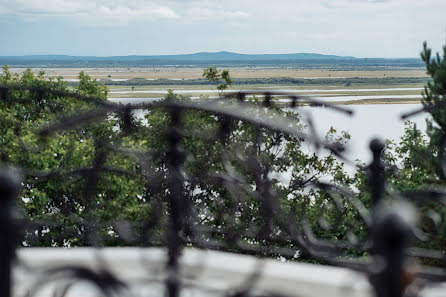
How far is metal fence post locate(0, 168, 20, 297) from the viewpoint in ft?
3.52

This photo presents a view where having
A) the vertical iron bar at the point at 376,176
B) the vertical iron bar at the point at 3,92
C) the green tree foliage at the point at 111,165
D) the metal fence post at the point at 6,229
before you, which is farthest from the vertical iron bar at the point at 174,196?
the green tree foliage at the point at 111,165

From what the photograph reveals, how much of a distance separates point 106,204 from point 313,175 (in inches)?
230

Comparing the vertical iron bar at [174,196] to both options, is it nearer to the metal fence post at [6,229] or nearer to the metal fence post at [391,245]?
the metal fence post at [6,229]

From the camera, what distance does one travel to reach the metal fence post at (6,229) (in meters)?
1.07

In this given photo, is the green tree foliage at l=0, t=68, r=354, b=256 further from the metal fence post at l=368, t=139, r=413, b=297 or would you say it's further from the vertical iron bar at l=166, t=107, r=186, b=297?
the metal fence post at l=368, t=139, r=413, b=297

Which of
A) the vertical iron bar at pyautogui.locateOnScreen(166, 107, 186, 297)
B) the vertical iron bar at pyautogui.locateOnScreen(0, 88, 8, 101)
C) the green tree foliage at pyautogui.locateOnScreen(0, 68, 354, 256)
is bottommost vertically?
the green tree foliage at pyautogui.locateOnScreen(0, 68, 354, 256)

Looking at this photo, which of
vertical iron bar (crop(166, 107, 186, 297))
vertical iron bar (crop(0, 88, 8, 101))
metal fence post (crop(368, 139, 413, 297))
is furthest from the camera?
vertical iron bar (crop(0, 88, 8, 101))

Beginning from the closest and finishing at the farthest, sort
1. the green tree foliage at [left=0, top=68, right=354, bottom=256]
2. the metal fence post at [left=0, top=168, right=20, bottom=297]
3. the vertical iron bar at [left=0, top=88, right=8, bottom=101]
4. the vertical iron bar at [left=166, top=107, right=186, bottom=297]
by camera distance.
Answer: the metal fence post at [left=0, top=168, right=20, bottom=297] → the vertical iron bar at [left=166, top=107, right=186, bottom=297] → the vertical iron bar at [left=0, top=88, right=8, bottom=101] → the green tree foliage at [left=0, top=68, right=354, bottom=256]

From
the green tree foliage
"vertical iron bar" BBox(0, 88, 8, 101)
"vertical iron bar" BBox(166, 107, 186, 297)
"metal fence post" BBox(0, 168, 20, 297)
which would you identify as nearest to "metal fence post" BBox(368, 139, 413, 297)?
"metal fence post" BBox(0, 168, 20, 297)

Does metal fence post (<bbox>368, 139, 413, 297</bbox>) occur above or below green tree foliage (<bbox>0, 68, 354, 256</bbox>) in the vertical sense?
above

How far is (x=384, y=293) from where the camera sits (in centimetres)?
101

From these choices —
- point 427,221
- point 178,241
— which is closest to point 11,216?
point 178,241

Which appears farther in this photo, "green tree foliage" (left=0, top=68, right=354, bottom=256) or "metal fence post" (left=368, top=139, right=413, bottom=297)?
"green tree foliage" (left=0, top=68, right=354, bottom=256)

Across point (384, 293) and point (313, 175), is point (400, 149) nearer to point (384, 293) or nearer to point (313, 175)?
point (313, 175)
